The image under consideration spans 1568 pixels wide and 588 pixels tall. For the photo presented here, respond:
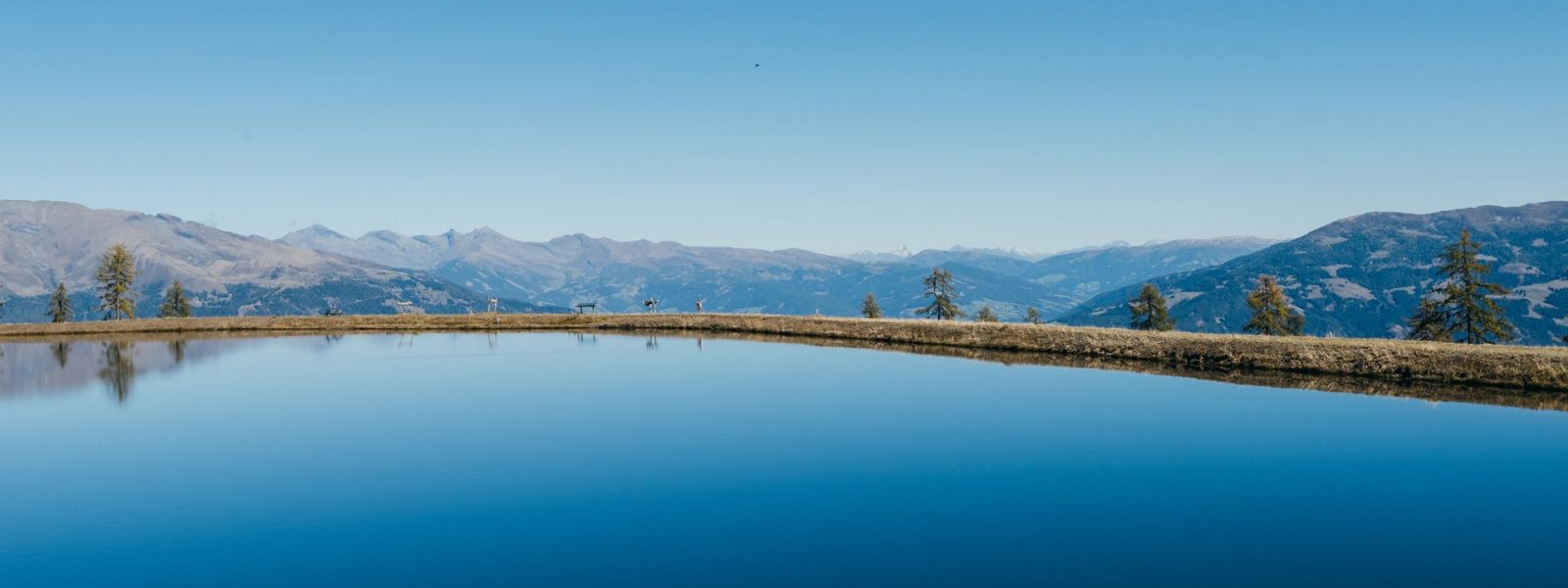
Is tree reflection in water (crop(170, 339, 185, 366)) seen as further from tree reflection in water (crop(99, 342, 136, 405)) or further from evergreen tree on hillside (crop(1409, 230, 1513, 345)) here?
evergreen tree on hillside (crop(1409, 230, 1513, 345))

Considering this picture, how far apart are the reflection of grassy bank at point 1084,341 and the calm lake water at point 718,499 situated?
11527 mm

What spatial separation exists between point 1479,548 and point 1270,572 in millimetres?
5967

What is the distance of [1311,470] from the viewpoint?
98.1 feet

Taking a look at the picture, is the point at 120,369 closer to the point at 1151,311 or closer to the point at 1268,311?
the point at 1151,311

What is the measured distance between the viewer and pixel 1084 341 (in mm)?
72000

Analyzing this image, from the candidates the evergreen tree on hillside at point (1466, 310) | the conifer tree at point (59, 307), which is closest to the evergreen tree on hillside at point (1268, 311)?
the evergreen tree on hillside at point (1466, 310)

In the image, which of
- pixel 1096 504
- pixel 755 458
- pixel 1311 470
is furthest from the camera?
pixel 755 458

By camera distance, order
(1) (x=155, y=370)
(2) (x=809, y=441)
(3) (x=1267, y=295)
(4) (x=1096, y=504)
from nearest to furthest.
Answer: (4) (x=1096, y=504), (2) (x=809, y=441), (1) (x=155, y=370), (3) (x=1267, y=295)

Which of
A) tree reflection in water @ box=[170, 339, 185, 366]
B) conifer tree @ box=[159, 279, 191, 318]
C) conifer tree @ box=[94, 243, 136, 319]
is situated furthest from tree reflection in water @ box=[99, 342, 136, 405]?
conifer tree @ box=[159, 279, 191, 318]

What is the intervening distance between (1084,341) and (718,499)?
51910 mm

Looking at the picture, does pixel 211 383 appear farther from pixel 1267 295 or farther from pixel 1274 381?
pixel 1267 295

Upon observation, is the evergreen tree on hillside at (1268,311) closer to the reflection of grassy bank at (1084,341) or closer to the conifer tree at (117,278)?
the reflection of grassy bank at (1084,341)

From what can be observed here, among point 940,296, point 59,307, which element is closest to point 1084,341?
point 940,296

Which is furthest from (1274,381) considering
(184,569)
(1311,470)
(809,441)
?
(184,569)
